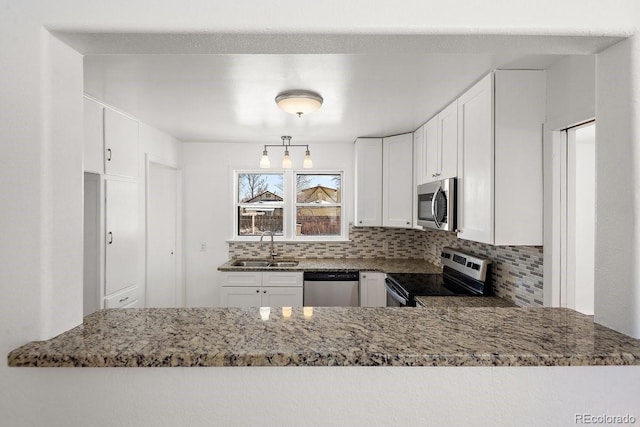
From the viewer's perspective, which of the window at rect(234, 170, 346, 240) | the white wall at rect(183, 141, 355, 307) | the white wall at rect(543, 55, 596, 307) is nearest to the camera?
the white wall at rect(543, 55, 596, 307)

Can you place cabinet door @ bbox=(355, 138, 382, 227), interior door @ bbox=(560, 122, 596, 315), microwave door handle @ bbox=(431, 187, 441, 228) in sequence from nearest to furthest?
1. interior door @ bbox=(560, 122, 596, 315)
2. microwave door handle @ bbox=(431, 187, 441, 228)
3. cabinet door @ bbox=(355, 138, 382, 227)

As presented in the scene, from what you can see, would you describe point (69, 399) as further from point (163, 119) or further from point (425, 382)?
point (163, 119)

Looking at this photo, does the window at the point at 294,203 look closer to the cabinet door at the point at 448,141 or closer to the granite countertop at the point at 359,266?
the granite countertop at the point at 359,266

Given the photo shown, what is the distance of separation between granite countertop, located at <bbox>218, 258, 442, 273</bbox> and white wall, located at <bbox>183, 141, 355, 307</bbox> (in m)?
0.39

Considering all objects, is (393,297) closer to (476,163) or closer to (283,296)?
(283,296)

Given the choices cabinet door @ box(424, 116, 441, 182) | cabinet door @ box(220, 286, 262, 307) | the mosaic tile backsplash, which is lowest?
cabinet door @ box(220, 286, 262, 307)

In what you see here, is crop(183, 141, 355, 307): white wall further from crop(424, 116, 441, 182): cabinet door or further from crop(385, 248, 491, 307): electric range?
crop(385, 248, 491, 307): electric range

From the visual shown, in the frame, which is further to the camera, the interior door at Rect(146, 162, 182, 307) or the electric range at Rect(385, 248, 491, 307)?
the interior door at Rect(146, 162, 182, 307)

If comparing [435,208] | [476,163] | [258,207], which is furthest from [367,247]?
[476,163]

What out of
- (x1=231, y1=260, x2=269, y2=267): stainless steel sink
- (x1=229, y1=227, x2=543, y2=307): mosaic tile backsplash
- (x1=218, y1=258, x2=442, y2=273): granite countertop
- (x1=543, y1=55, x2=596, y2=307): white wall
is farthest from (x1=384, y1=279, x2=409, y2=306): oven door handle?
(x1=231, y1=260, x2=269, y2=267): stainless steel sink

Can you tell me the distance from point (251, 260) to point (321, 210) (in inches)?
42.3

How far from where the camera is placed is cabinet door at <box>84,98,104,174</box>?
253 centimetres

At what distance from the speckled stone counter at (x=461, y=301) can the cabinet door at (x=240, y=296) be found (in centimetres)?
188

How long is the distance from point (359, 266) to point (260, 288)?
109cm
